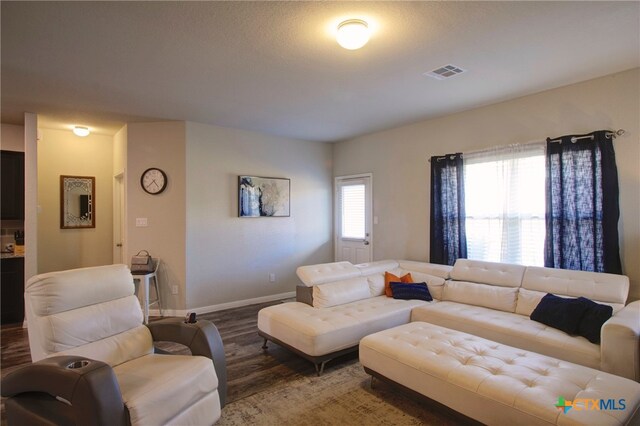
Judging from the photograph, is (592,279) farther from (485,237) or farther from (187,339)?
(187,339)

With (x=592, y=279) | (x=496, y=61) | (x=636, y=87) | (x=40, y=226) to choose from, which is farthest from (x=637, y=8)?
(x=40, y=226)

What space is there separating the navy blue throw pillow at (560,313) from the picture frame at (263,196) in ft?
12.3

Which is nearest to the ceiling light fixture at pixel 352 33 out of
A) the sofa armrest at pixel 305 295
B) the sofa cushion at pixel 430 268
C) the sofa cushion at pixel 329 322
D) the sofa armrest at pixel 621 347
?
the sofa cushion at pixel 329 322

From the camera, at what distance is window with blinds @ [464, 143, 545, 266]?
368 centimetres

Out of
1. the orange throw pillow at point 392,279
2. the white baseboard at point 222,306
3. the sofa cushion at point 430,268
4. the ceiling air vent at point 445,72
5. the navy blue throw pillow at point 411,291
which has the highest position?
the ceiling air vent at point 445,72

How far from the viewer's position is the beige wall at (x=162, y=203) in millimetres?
4668

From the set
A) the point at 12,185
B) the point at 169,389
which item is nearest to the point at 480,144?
the point at 169,389

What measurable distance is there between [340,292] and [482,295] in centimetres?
149

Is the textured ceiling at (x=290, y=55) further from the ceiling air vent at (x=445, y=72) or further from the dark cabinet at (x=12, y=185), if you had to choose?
the dark cabinet at (x=12, y=185)

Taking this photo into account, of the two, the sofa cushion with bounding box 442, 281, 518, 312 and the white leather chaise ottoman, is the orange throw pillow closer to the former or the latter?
the sofa cushion with bounding box 442, 281, 518, 312

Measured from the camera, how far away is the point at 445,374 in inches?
84.0

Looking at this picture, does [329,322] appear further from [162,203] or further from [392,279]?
[162,203]

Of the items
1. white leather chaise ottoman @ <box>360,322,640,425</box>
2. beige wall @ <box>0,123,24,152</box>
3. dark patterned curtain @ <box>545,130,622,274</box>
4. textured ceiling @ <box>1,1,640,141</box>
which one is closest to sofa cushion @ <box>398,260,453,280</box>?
dark patterned curtain @ <box>545,130,622,274</box>

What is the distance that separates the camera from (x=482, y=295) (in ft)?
11.7
